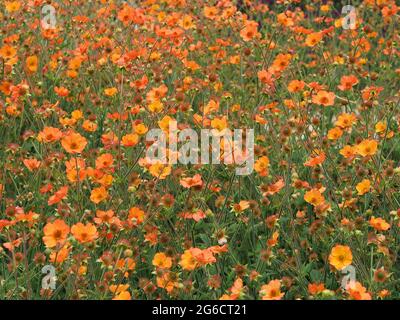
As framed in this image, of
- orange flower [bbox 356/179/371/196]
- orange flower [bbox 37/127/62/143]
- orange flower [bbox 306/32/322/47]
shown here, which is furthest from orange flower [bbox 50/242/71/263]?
orange flower [bbox 306/32/322/47]

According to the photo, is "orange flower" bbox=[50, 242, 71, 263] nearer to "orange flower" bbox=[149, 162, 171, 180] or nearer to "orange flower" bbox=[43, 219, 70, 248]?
"orange flower" bbox=[43, 219, 70, 248]

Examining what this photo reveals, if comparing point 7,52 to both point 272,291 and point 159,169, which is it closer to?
point 159,169

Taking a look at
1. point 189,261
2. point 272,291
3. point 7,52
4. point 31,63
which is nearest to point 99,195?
point 189,261

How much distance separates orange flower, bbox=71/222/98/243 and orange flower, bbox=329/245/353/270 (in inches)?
28.6

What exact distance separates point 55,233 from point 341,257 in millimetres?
871

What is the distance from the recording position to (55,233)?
7.37 feet

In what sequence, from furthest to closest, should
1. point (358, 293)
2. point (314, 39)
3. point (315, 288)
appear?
1. point (314, 39)
2. point (315, 288)
3. point (358, 293)

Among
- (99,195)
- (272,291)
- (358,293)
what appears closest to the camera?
(358,293)

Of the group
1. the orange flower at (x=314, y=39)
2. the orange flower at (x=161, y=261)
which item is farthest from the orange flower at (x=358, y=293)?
the orange flower at (x=314, y=39)

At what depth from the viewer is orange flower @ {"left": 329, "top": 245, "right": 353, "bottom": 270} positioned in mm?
2262

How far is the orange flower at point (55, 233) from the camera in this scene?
223cm

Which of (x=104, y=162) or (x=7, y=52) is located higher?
(x=7, y=52)

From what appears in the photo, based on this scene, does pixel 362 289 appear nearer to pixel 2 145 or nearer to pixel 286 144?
pixel 286 144

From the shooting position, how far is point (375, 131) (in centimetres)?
313
